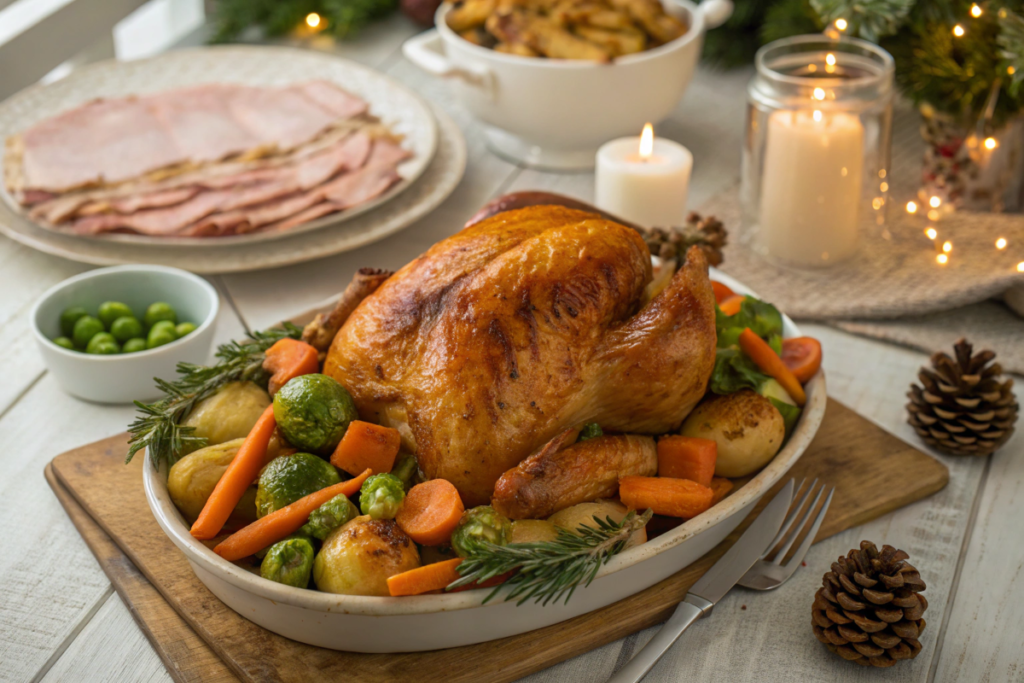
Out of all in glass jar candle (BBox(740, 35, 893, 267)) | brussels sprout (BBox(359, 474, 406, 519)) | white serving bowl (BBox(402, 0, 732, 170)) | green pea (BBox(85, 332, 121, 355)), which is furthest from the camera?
white serving bowl (BBox(402, 0, 732, 170))

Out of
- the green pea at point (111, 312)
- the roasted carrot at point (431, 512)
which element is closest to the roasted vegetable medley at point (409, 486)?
the roasted carrot at point (431, 512)

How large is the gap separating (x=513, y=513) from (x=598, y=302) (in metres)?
0.36

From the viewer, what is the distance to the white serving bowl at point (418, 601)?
48.8 inches

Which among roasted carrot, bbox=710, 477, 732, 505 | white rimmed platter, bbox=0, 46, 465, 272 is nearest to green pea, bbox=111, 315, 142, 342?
white rimmed platter, bbox=0, 46, 465, 272

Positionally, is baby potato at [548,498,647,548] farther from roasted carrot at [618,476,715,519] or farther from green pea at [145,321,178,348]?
green pea at [145,321,178,348]

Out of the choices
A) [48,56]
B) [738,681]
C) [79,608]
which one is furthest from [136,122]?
[738,681]

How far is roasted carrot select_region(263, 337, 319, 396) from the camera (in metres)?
1.59

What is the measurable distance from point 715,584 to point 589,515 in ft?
0.85

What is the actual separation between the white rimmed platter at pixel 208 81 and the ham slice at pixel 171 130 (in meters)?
0.15

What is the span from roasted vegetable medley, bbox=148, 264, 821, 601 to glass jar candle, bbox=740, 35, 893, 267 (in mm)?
842

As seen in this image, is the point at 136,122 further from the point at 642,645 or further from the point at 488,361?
the point at 642,645

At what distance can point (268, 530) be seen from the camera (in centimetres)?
135

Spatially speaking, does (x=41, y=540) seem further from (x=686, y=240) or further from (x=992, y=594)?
(x=992, y=594)

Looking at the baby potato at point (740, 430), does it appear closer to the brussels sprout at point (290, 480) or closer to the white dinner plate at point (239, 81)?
the brussels sprout at point (290, 480)
